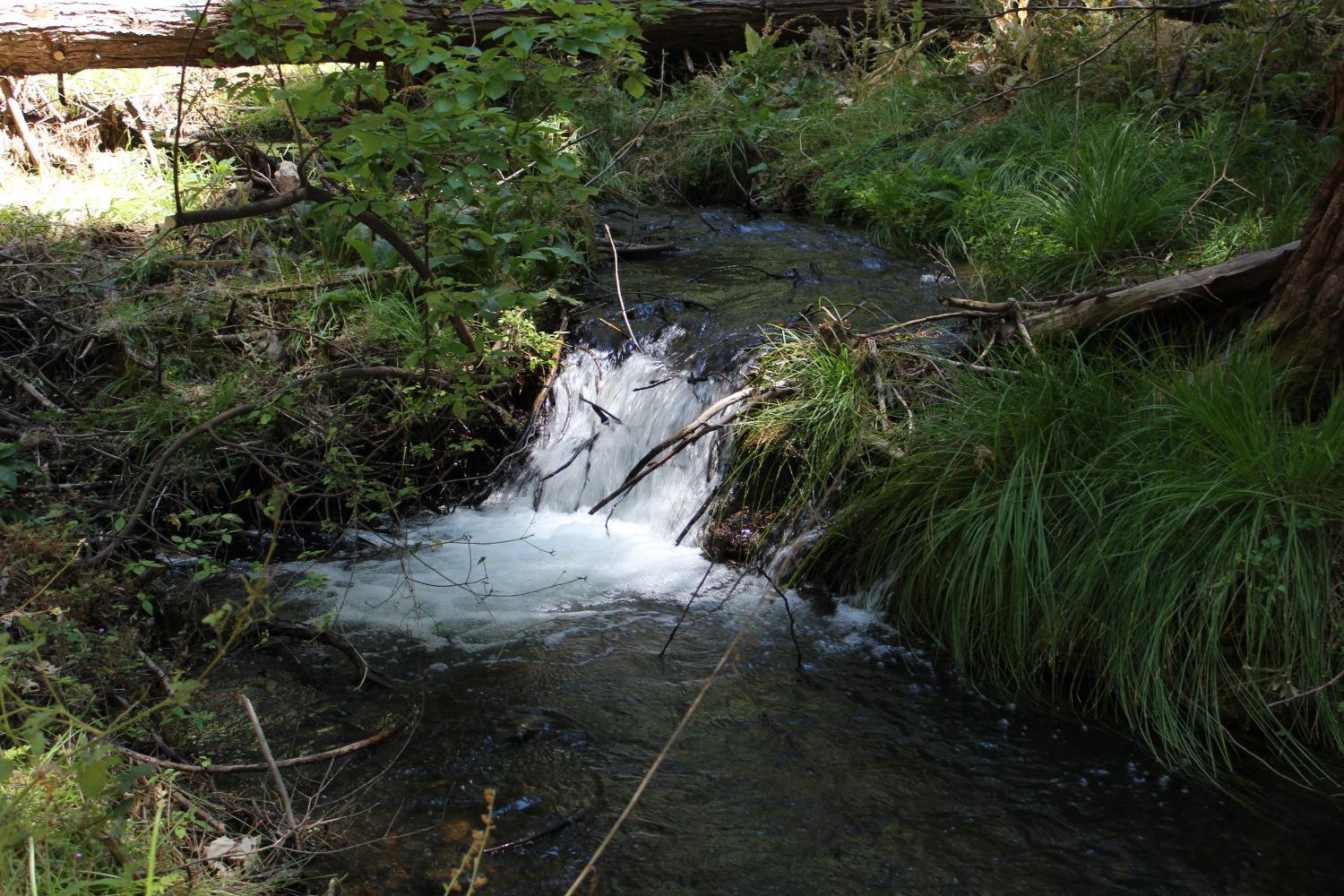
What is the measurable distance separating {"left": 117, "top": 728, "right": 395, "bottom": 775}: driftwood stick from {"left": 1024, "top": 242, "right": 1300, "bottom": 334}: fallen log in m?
2.99

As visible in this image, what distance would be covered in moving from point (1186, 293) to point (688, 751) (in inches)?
103

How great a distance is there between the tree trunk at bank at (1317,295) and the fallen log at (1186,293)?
24cm

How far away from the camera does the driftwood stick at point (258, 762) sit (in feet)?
8.89

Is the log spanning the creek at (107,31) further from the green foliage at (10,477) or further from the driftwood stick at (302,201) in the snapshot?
the green foliage at (10,477)

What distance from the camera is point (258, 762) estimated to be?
3.24 m

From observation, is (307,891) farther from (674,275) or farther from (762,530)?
(674,275)

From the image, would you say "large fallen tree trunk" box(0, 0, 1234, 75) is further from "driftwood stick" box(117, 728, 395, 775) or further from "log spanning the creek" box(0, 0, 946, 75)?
"driftwood stick" box(117, 728, 395, 775)

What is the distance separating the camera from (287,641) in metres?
4.10

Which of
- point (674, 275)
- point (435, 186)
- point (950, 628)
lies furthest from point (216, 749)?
point (674, 275)

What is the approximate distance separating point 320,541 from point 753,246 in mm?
3544

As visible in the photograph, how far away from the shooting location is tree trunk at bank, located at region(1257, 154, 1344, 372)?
366cm

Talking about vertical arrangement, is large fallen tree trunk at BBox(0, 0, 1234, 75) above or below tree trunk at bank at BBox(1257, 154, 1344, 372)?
above

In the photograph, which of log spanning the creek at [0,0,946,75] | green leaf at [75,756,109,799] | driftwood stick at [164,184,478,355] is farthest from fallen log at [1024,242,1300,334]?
log spanning the creek at [0,0,946,75]

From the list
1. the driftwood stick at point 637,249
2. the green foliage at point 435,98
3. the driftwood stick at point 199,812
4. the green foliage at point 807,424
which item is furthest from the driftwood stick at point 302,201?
the driftwood stick at point 637,249
